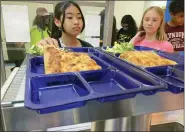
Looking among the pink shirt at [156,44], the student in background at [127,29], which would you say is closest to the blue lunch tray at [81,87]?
the pink shirt at [156,44]

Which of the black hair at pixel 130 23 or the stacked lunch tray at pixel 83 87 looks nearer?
the stacked lunch tray at pixel 83 87

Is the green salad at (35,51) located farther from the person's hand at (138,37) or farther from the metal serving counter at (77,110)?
the person's hand at (138,37)

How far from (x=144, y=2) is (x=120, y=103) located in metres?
1.43

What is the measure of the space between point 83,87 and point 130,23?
3.74 ft

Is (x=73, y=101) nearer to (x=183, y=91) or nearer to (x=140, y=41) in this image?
(x=183, y=91)

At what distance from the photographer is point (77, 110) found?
1.22 feet

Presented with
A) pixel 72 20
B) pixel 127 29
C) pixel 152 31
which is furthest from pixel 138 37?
pixel 72 20

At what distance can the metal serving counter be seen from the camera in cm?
35

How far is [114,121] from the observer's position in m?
0.50

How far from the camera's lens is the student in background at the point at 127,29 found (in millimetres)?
1223

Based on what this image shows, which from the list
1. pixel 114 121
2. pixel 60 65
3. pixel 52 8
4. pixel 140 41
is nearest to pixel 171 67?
pixel 114 121

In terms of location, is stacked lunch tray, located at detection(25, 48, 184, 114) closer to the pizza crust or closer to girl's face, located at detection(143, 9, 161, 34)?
the pizza crust

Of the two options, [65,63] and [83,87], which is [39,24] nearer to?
[65,63]

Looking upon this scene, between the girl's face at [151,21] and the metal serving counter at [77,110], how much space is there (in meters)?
0.75
